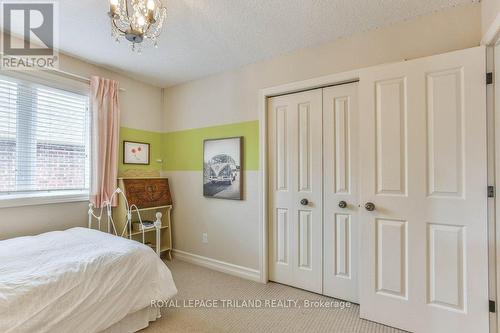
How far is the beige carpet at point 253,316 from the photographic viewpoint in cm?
199

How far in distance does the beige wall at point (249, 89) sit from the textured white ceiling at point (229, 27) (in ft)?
0.33

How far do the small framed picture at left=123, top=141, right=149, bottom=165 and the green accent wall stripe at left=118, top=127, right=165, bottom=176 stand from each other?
0.14 ft

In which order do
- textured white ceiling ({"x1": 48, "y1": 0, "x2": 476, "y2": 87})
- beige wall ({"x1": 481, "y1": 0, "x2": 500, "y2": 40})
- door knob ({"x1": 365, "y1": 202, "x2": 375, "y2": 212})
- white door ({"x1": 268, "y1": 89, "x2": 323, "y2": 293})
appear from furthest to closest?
white door ({"x1": 268, "y1": 89, "x2": 323, "y2": 293}) < door knob ({"x1": 365, "y1": 202, "x2": 375, "y2": 212}) < textured white ceiling ({"x1": 48, "y1": 0, "x2": 476, "y2": 87}) < beige wall ({"x1": 481, "y1": 0, "x2": 500, "y2": 40})

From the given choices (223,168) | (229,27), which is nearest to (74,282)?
(223,168)

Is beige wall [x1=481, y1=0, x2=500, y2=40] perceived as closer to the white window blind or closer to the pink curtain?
the pink curtain

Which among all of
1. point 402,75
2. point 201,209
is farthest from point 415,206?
point 201,209

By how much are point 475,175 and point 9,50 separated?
401 cm

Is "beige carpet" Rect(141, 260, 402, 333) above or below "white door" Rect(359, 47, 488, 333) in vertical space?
below

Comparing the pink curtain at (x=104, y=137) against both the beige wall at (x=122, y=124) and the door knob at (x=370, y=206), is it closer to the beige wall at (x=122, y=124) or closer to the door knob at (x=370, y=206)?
the beige wall at (x=122, y=124)

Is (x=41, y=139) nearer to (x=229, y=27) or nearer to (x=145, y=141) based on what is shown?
(x=145, y=141)

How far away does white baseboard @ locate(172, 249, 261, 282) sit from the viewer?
2.92 m

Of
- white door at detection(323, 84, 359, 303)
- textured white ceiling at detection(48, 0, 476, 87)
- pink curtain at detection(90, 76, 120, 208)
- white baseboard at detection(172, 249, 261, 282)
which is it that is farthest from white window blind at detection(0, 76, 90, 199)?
white door at detection(323, 84, 359, 303)

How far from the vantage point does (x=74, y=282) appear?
1.54 m

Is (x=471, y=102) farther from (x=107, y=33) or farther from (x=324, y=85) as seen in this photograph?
(x=107, y=33)
